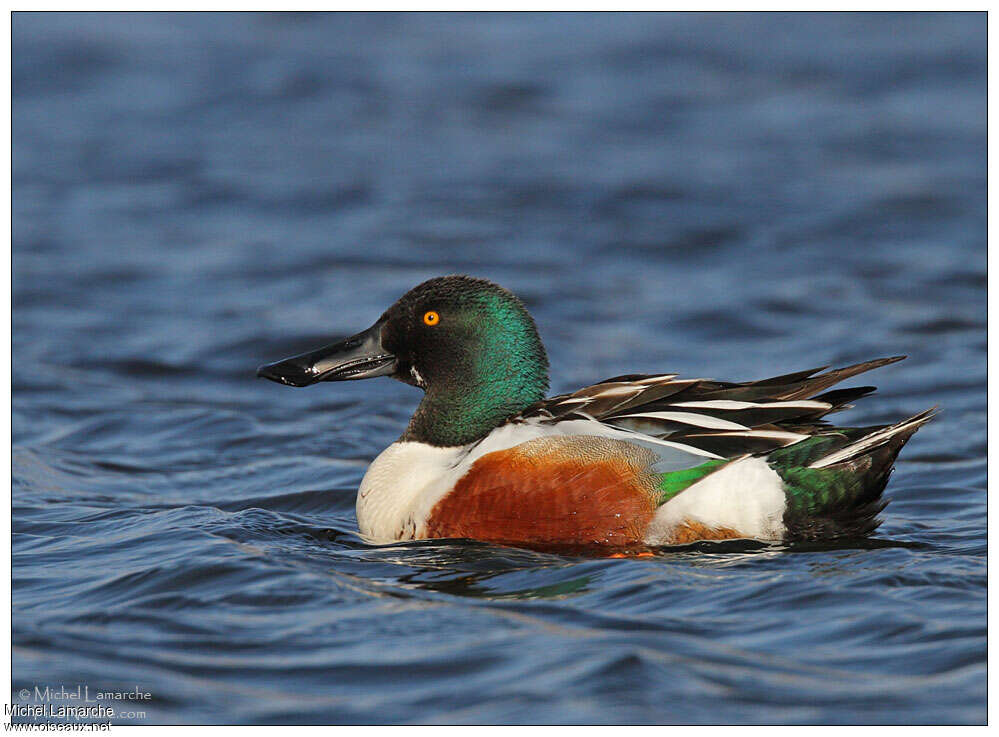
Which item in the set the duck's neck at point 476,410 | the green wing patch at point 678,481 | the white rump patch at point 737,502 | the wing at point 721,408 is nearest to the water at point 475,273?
the white rump patch at point 737,502

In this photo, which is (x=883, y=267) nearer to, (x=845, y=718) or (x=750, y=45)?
(x=750, y=45)

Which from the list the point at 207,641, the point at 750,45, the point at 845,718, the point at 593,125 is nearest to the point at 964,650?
the point at 845,718

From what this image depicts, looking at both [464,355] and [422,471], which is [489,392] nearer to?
[464,355]

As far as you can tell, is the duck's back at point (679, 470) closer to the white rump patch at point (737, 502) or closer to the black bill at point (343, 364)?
the white rump patch at point (737, 502)

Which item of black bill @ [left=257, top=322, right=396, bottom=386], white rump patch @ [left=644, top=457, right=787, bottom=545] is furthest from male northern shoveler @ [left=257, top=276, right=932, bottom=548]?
black bill @ [left=257, top=322, right=396, bottom=386]

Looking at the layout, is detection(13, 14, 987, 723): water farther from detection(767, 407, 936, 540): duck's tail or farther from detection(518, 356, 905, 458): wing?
detection(518, 356, 905, 458): wing

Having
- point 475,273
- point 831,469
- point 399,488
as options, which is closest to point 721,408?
point 831,469
